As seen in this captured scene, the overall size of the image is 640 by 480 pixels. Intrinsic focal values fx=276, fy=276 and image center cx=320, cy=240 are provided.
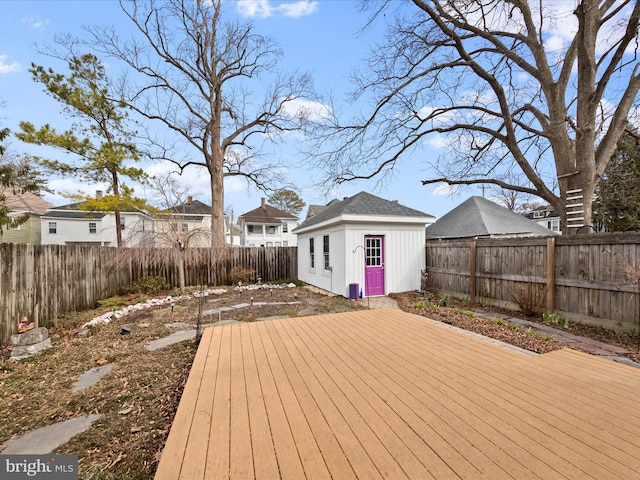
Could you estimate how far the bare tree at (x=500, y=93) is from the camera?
23.7ft

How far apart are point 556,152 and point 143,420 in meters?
10.5

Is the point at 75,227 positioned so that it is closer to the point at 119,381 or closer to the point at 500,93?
the point at 119,381

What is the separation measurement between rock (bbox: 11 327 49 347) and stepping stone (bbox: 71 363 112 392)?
161cm

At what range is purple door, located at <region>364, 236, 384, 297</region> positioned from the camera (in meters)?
8.41

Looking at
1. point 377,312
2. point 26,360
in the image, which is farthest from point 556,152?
point 26,360

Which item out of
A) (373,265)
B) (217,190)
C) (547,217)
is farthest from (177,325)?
(547,217)

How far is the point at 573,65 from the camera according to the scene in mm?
7902

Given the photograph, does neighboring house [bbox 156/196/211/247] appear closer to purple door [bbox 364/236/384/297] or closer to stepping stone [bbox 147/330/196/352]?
stepping stone [bbox 147/330/196/352]

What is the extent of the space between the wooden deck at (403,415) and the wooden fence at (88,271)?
12.1ft

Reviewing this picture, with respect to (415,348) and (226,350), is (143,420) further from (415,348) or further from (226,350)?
(415,348)

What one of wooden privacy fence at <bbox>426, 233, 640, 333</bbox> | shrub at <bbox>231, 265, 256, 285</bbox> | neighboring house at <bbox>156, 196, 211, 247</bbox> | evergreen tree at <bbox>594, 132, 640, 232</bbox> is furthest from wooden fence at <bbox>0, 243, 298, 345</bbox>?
evergreen tree at <bbox>594, 132, 640, 232</bbox>

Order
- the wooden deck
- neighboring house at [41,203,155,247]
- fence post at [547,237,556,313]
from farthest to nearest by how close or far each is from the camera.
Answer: neighboring house at [41,203,155,247] < fence post at [547,237,556,313] < the wooden deck

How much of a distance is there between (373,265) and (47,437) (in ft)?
24.5

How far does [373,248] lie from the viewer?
8.55m
